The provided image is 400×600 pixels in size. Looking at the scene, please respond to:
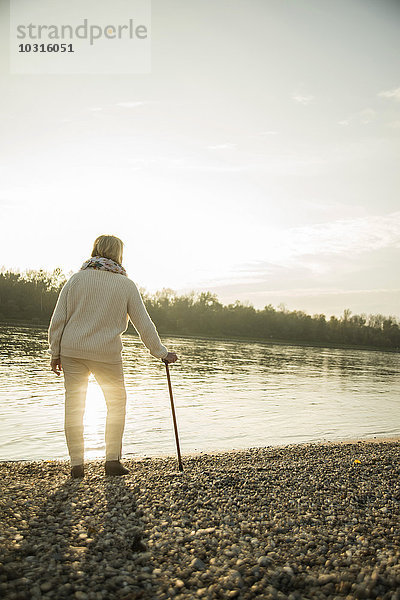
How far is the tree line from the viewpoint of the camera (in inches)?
3954

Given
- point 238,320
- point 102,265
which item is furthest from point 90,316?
point 238,320

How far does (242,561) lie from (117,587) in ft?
3.22

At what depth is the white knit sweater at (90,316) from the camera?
5402 millimetres

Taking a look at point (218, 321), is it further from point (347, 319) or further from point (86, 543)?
point (86, 543)

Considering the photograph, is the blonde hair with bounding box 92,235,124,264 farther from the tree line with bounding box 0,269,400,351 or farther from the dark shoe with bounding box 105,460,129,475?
the tree line with bounding box 0,269,400,351

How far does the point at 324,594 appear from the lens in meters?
3.12

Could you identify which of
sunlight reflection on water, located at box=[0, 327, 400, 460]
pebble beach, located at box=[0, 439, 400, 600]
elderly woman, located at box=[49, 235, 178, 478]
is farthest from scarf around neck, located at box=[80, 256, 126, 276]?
sunlight reflection on water, located at box=[0, 327, 400, 460]

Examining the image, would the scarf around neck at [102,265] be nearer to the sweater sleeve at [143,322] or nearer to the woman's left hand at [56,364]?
the sweater sleeve at [143,322]

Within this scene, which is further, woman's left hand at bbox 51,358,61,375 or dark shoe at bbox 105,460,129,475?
dark shoe at bbox 105,460,129,475

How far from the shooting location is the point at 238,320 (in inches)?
4550

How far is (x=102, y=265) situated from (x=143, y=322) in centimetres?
88

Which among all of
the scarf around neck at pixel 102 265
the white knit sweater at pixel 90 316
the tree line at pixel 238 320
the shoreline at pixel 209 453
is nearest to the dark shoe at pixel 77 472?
the white knit sweater at pixel 90 316

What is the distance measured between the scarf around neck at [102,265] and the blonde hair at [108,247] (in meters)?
0.07

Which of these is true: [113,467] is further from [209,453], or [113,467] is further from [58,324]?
[209,453]
